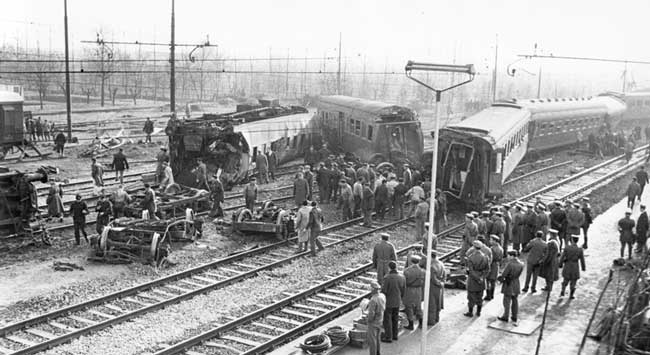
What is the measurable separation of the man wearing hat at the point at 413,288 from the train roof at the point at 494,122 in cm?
999

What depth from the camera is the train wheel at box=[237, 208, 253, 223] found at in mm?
18925

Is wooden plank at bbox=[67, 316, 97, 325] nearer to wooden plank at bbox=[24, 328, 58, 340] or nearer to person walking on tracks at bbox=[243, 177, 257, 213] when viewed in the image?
wooden plank at bbox=[24, 328, 58, 340]

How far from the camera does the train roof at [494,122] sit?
71.8 ft

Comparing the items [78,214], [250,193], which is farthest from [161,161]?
[78,214]

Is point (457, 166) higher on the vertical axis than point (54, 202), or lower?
higher

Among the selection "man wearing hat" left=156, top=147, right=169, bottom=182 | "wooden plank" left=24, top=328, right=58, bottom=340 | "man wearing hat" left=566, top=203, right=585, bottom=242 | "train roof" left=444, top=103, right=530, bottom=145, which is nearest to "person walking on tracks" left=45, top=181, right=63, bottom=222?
"man wearing hat" left=156, top=147, right=169, bottom=182

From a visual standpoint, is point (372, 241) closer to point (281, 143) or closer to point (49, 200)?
point (49, 200)

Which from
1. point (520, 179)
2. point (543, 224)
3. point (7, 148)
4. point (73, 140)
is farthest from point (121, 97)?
point (543, 224)

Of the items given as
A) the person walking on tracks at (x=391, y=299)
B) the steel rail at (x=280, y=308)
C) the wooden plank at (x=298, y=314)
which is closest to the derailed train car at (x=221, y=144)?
the steel rail at (x=280, y=308)

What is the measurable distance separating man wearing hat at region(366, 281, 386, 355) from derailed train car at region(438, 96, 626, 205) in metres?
11.5

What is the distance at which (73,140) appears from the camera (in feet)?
119

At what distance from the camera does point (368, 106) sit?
28641 mm

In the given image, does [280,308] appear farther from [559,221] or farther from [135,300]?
[559,221]

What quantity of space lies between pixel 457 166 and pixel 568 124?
1722cm
